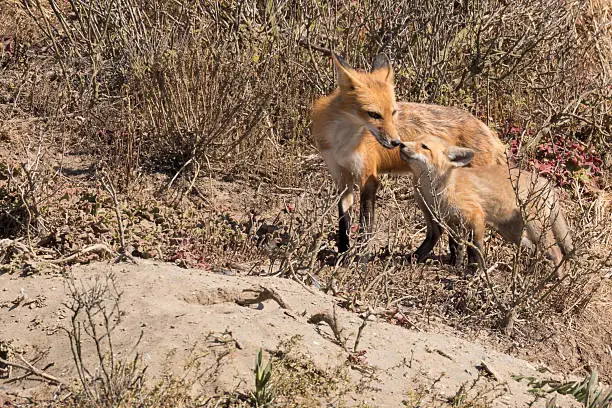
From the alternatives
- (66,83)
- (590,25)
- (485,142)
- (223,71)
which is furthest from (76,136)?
(590,25)

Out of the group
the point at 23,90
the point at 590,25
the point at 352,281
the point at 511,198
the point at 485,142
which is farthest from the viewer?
the point at 590,25

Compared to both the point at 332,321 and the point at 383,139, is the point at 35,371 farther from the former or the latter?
the point at 383,139

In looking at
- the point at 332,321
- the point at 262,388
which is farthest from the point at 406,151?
the point at 262,388

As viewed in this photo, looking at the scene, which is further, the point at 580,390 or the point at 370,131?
the point at 370,131

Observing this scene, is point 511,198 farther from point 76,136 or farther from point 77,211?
point 76,136

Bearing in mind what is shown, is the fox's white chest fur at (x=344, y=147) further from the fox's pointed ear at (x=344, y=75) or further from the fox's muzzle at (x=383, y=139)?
the fox's pointed ear at (x=344, y=75)

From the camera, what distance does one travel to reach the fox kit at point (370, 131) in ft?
26.4

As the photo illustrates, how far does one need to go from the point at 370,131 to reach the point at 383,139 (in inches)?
9.1

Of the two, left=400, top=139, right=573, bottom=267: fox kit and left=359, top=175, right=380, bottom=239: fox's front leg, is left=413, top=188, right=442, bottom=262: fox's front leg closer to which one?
left=400, top=139, right=573, bottom=267: fox kit

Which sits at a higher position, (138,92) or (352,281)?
(138,92)

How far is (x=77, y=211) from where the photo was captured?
7.31 meters

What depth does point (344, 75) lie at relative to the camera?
8.09 metres

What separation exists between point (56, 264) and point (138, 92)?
11.4 ft

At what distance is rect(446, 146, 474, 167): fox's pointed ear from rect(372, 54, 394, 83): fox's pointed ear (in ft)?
3.92
